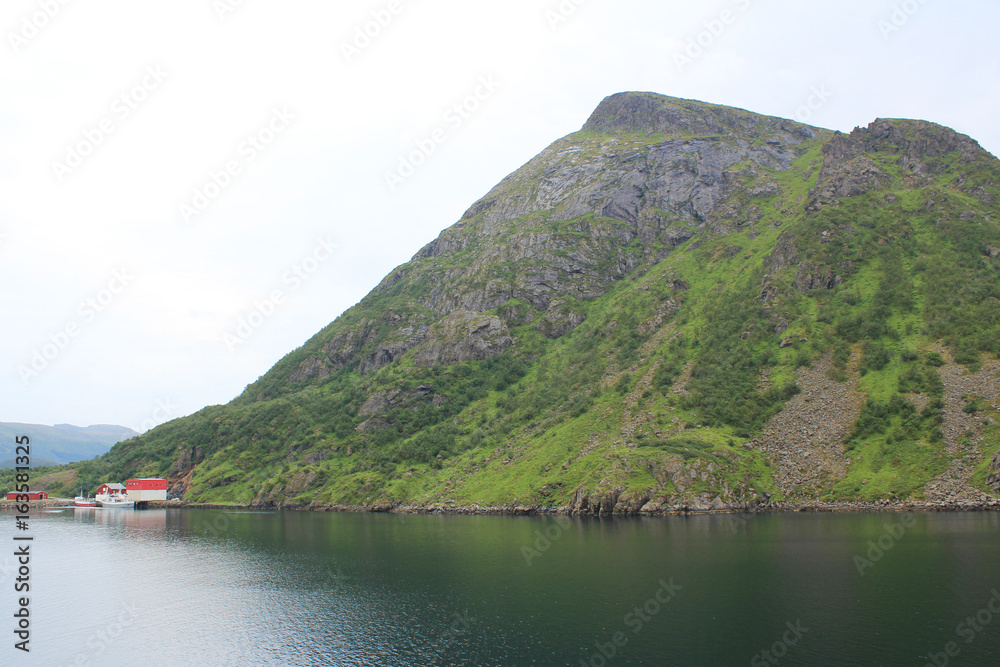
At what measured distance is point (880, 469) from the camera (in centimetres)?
10106

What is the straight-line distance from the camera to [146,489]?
625ft

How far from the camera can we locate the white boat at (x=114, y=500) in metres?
182

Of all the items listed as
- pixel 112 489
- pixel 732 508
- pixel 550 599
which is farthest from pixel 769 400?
pixel 112 489

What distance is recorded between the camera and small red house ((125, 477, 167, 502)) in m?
189

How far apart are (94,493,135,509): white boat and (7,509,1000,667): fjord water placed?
118 meters

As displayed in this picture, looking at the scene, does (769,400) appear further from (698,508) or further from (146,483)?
(146,483)

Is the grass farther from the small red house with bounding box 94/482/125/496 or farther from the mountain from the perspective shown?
the small red house with bounding box 94/482/125/496

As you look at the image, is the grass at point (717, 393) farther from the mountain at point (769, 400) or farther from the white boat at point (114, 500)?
the white boat at point (114, 500)

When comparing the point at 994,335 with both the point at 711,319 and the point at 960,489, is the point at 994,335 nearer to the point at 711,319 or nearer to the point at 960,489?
the point at 960,489

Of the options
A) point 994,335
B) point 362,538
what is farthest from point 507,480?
point 994,335

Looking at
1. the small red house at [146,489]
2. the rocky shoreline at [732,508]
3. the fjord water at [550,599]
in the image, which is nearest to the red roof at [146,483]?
the small red house at [146,489]

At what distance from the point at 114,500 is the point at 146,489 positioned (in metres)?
9.48

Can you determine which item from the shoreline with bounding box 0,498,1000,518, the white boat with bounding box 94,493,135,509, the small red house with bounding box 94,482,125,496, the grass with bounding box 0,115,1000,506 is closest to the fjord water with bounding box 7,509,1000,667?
the shoreline with bounding box 0,498,1000,518

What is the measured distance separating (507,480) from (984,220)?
159064 millimetres
